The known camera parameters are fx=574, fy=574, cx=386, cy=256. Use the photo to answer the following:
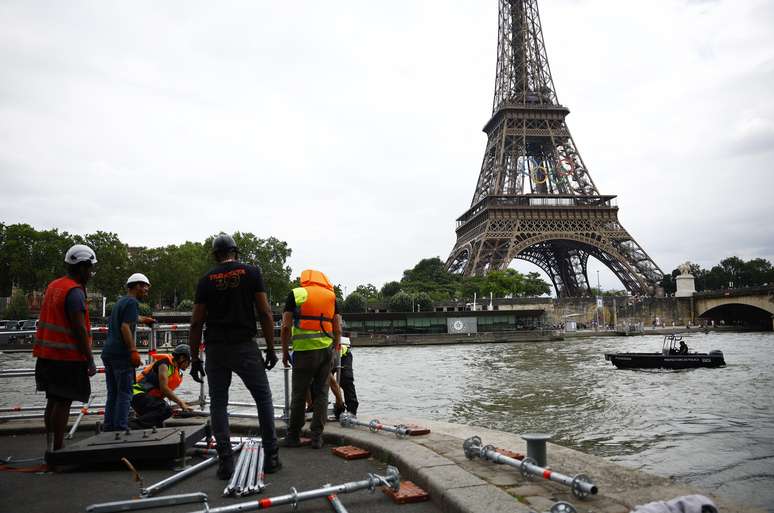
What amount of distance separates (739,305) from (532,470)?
72.3 metres

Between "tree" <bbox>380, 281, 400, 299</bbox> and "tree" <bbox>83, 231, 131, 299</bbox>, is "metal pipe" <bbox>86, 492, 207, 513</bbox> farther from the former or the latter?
"tree" <bbox>380, 281, 400, 299</bbox>

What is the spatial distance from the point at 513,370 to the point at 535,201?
47623mm

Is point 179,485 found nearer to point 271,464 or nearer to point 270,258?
point 271,464

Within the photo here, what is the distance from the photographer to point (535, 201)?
219 feet

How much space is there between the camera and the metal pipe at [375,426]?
551cm

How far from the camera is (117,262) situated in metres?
66.1

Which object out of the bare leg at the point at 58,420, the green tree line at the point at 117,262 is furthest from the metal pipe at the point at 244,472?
the green tree line at the point at 117,262

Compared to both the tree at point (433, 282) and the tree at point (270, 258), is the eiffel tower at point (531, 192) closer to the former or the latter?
the tree at point (433, 282)

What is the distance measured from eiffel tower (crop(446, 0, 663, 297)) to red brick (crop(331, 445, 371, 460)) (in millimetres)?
57102

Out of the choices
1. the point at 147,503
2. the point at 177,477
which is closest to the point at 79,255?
the point at 177,477

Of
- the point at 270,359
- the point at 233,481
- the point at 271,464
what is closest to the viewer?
the point at 233,481

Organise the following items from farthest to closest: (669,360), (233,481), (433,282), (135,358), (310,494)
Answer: (433,282) < (669,360) < (135,358) < (233,481) < (310,494)

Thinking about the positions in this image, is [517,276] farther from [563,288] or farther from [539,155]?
[539,155]

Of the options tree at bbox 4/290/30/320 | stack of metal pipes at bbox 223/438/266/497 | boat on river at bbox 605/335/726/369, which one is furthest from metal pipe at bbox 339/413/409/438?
tree at bbox 4/290/30/320
